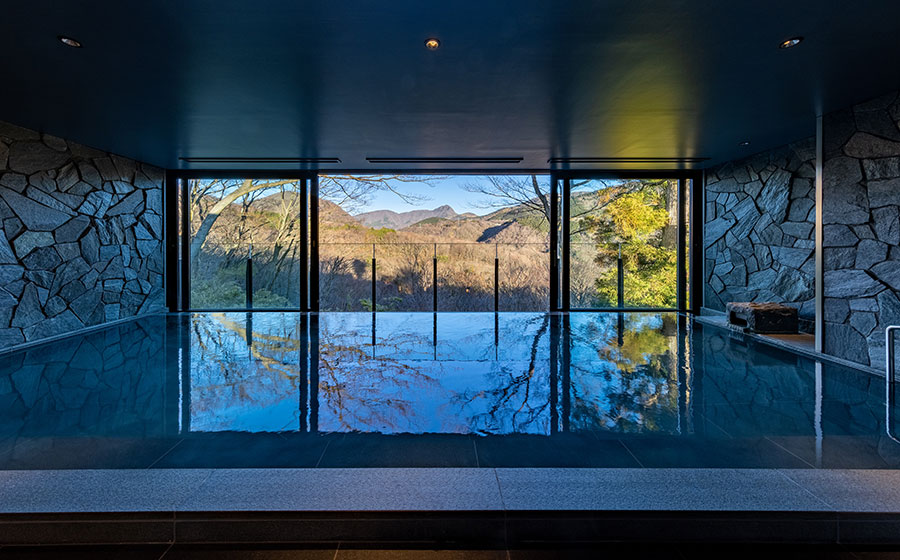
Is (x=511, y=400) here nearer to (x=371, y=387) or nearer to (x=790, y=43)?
(x=371, y=387)

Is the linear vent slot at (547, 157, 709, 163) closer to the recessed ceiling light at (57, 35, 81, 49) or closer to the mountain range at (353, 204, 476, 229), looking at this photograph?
the recessed ceiling light at (57, 35, 81, 49)

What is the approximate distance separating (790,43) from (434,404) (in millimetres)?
2899

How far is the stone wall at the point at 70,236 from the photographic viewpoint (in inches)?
173

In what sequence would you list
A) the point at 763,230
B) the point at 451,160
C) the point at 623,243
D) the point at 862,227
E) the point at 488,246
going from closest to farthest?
the point at 862,227
the point at 763,230
the point at 451,160
the point at 623,243
the point at 488,246

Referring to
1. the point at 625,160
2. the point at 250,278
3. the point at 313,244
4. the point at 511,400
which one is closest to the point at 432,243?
the point at 313,244

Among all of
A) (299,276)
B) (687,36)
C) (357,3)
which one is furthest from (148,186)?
(687,36)

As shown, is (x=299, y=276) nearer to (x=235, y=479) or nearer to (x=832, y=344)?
(x=235, y=479)

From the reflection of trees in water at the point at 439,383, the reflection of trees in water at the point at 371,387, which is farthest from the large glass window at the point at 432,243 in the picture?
the reflection of trees in water at the point at 371,387

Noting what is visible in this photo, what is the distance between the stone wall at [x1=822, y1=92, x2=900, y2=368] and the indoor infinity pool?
15.6 inches

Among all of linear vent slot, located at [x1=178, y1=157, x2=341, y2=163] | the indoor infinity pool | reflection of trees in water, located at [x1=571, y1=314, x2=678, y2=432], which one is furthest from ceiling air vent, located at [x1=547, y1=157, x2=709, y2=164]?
linear vent slot, located at [x1=178, y1=157, x2=341, y2=163]

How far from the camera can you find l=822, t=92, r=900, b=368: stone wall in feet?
11.5

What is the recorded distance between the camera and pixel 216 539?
1.52 metres

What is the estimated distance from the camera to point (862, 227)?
374cm

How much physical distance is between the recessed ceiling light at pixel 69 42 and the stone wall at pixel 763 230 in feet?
20.3
